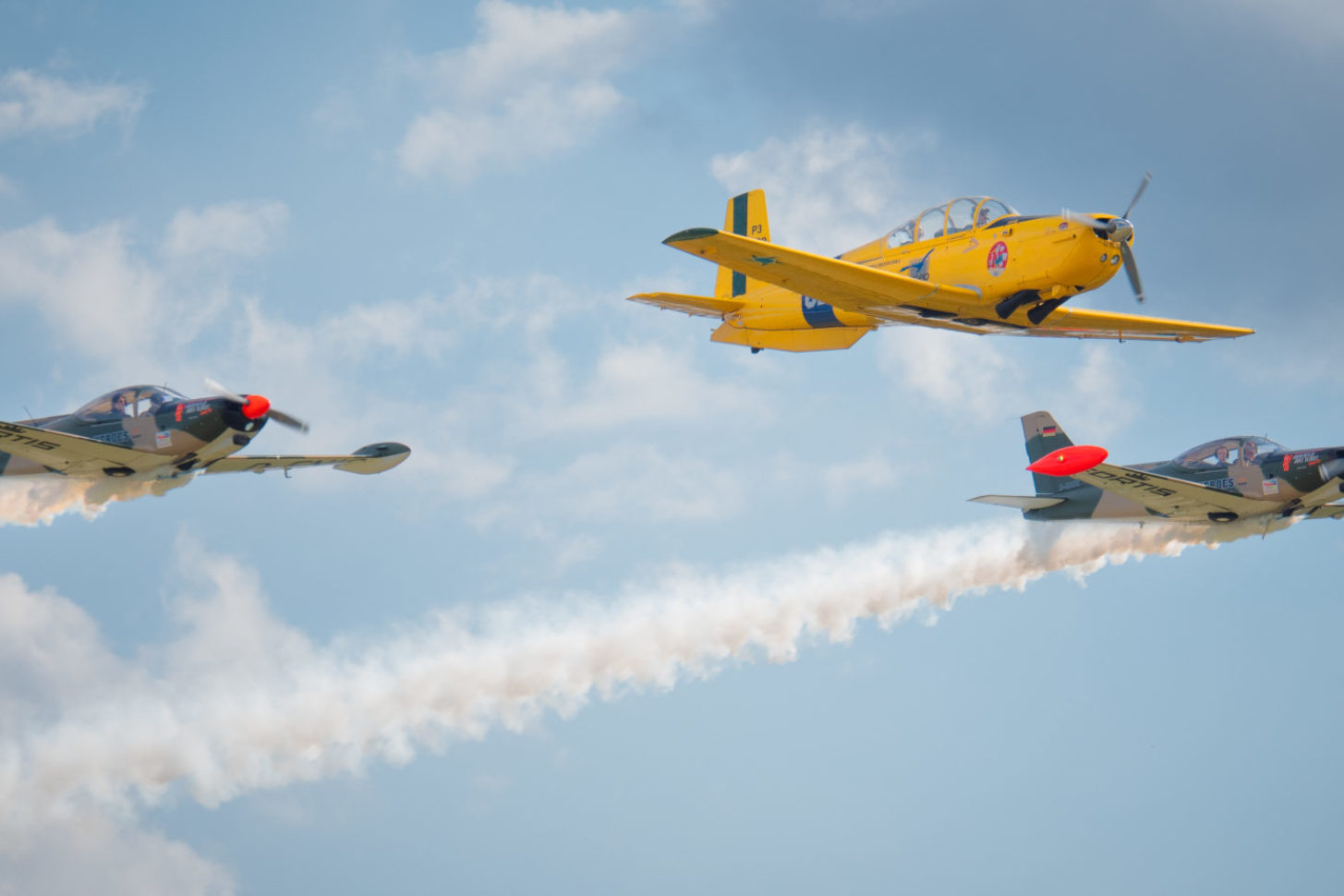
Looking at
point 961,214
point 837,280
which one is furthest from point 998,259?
point 837,280

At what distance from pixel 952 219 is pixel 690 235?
23.9ft

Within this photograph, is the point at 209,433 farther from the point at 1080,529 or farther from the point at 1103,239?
the point at 1080,529

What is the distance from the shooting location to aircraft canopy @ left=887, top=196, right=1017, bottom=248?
33.8m

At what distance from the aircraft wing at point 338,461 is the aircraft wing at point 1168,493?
16925 mm

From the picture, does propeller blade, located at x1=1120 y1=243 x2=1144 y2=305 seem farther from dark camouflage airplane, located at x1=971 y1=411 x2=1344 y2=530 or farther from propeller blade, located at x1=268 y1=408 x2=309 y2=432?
propeller blade, located at x1=268 y1=408 x2=309 y2=432

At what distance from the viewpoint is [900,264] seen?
34875 millimetres

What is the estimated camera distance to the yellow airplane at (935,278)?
32.1m

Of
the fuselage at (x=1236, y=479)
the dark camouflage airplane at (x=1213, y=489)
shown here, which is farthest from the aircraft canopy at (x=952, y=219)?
the fuselage at (x=1236, y=479)

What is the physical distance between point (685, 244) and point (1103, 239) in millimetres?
8880

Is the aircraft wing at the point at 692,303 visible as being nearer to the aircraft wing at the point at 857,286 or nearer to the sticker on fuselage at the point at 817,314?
the sticker on fuselage at the point at 817,314

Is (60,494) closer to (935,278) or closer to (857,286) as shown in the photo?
(857,286)

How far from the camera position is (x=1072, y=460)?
106ft

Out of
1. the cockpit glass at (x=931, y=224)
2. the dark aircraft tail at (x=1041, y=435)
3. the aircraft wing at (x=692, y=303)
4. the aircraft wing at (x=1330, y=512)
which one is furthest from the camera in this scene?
the dark aircraft tail at (x=1041, y=435)

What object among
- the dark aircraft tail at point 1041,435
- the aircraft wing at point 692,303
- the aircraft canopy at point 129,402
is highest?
the aircraft wing at point 692,303
